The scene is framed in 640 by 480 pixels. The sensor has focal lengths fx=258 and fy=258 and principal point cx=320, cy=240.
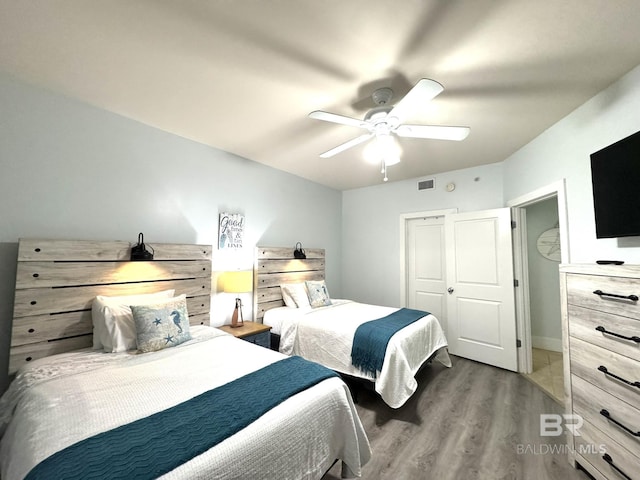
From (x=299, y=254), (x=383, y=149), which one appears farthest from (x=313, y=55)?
(x=299, y=254)

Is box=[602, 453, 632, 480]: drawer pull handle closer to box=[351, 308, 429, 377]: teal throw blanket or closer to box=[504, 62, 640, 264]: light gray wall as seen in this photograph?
box=[504, 62, 640, 264]: light gray wall

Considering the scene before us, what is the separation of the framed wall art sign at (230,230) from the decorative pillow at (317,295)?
44.0 inches

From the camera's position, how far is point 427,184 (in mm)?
4000

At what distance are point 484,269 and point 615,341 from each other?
1.95 m

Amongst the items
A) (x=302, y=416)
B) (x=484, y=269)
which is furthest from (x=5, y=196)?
(x=484, y=269)

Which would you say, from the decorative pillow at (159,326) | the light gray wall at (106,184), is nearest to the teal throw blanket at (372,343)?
the decorative pillow at (159,326)

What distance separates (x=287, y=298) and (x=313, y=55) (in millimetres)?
2743

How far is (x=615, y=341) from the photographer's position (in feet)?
4.86

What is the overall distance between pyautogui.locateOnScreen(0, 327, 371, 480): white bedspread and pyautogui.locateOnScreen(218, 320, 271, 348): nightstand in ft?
2.73

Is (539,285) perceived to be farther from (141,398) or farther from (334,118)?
(141,398)

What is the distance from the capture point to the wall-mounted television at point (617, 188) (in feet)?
5.19

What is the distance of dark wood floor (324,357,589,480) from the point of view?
1.69 metres

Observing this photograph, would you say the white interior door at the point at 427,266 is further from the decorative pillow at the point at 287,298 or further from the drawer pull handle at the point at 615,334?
the drawer pull handle at the point at 615,334

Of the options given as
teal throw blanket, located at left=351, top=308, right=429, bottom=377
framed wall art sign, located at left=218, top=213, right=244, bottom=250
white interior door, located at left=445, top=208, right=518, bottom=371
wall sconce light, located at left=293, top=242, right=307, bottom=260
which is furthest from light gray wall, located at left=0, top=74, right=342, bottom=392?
white interior door, located at left=445, top=208, right=518, bottom=371
